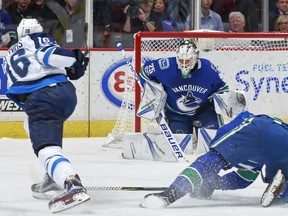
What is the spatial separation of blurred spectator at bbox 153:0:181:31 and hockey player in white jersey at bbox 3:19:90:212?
11.1 ft

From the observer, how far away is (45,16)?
7.73m

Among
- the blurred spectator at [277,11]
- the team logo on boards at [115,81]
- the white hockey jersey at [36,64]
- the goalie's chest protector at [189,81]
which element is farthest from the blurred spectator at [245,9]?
the white hockey jersey at [36,64]

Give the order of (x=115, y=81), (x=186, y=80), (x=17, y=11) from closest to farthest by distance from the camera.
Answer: (x=186, y=80)
(x=17, y=11)
(x=115, y=81)

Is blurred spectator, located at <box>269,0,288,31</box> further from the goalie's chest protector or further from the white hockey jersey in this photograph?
the white hockey jersey

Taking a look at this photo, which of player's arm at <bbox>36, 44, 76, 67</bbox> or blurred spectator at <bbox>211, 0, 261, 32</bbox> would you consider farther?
blurred spectator at <bbox>211, 0, 261, 32</bbox>

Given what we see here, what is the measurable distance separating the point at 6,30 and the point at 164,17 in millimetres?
1299

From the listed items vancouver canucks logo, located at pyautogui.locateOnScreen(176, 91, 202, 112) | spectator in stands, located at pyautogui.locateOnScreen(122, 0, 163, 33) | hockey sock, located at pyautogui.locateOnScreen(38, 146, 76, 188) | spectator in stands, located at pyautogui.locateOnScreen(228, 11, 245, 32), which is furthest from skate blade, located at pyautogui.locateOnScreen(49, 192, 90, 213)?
spectator in stands, located at pyautogui.locateOnScreen(228, 11, 245, 32)

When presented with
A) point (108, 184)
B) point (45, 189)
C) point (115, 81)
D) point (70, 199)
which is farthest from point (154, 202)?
point (115, 81)

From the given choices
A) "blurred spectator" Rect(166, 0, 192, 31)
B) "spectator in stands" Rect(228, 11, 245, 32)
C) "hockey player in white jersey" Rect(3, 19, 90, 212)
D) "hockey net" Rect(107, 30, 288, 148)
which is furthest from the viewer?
"spectator in stands" Rect(228, 11, 245, 32)

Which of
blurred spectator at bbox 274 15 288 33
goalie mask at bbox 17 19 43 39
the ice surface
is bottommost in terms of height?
the ice surface

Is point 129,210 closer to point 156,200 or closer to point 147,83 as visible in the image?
point 156,200

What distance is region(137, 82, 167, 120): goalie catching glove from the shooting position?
6313mm

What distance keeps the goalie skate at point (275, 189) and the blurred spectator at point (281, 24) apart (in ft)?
13.8

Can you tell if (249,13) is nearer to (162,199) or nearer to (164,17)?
(164,17)
